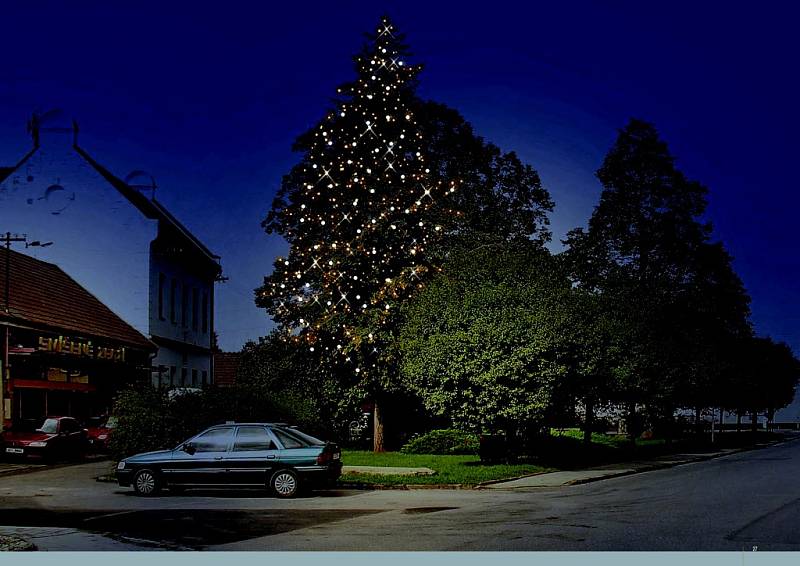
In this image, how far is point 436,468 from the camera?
87.7 ft

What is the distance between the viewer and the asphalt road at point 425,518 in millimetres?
13375

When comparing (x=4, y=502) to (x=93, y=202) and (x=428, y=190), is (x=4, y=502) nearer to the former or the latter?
(x=93, y=202)

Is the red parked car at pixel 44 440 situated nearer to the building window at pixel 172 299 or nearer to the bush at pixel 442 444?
the building window at pixel 172 299

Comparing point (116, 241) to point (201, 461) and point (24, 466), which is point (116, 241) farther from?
point (24, 466)

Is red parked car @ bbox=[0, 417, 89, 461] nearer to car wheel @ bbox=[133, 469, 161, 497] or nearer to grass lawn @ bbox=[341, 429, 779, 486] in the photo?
grass lawn @ bbox=[341, 429, 779, 486]

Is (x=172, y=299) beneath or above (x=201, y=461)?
above

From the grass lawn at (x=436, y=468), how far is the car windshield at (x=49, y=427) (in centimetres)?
781

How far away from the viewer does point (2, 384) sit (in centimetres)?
2834

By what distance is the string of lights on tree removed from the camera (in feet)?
98.8

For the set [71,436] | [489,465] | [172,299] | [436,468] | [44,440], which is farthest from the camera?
[71,436]

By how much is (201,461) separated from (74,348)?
1215 cm

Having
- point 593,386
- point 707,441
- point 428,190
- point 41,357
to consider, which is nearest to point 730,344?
point 707,441

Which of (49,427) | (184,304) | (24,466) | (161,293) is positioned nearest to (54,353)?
(49,427)

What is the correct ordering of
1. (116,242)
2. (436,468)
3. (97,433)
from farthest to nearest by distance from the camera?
1. (97,433)
2. (436,468)
3. (116,242)
